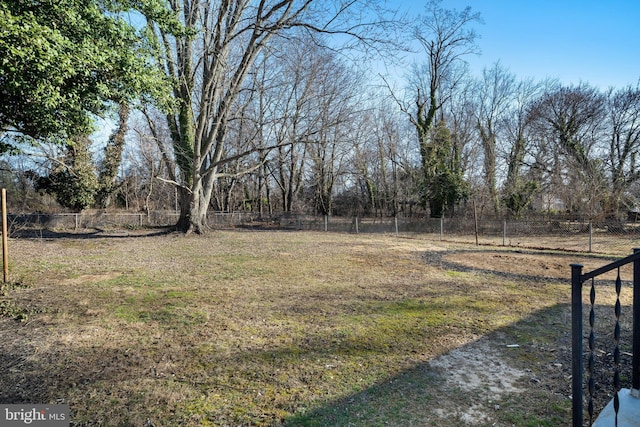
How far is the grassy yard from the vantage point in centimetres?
238

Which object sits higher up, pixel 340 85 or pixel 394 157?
pixel 340 85

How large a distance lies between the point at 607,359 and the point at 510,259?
685 centimetres

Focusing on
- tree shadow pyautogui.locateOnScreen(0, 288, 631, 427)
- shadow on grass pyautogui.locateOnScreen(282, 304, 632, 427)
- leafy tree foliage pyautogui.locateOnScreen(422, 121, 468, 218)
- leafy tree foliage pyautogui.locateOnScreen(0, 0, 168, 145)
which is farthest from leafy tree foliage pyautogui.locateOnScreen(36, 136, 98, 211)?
shadow on grass pyautogui.locateOnScreen(282, 304, 632, 427)

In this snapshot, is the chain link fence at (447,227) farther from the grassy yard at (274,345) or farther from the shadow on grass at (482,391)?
the shadow on grass at (482,391)

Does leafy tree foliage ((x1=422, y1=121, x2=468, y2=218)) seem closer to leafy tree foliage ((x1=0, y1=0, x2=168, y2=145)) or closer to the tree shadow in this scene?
the tree shadow

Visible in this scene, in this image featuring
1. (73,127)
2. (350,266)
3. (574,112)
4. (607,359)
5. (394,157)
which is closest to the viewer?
(607,359)

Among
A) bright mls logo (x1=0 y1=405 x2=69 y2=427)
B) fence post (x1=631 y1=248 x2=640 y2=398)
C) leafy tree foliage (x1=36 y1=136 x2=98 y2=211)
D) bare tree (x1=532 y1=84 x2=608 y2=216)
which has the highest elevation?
bare tree (x1=532 y1=84 x2=608 y2=216)

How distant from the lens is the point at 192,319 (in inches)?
166

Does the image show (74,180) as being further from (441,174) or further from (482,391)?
(482,391)

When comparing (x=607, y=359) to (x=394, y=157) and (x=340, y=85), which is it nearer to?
(x=340, y=85)

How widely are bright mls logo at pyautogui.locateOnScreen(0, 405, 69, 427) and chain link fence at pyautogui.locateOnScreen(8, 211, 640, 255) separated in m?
13.4

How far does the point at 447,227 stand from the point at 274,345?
1666 cm

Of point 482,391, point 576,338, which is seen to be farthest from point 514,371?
point 576,338

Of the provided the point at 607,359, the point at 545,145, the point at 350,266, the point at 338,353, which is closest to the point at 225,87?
the point at 350,266
